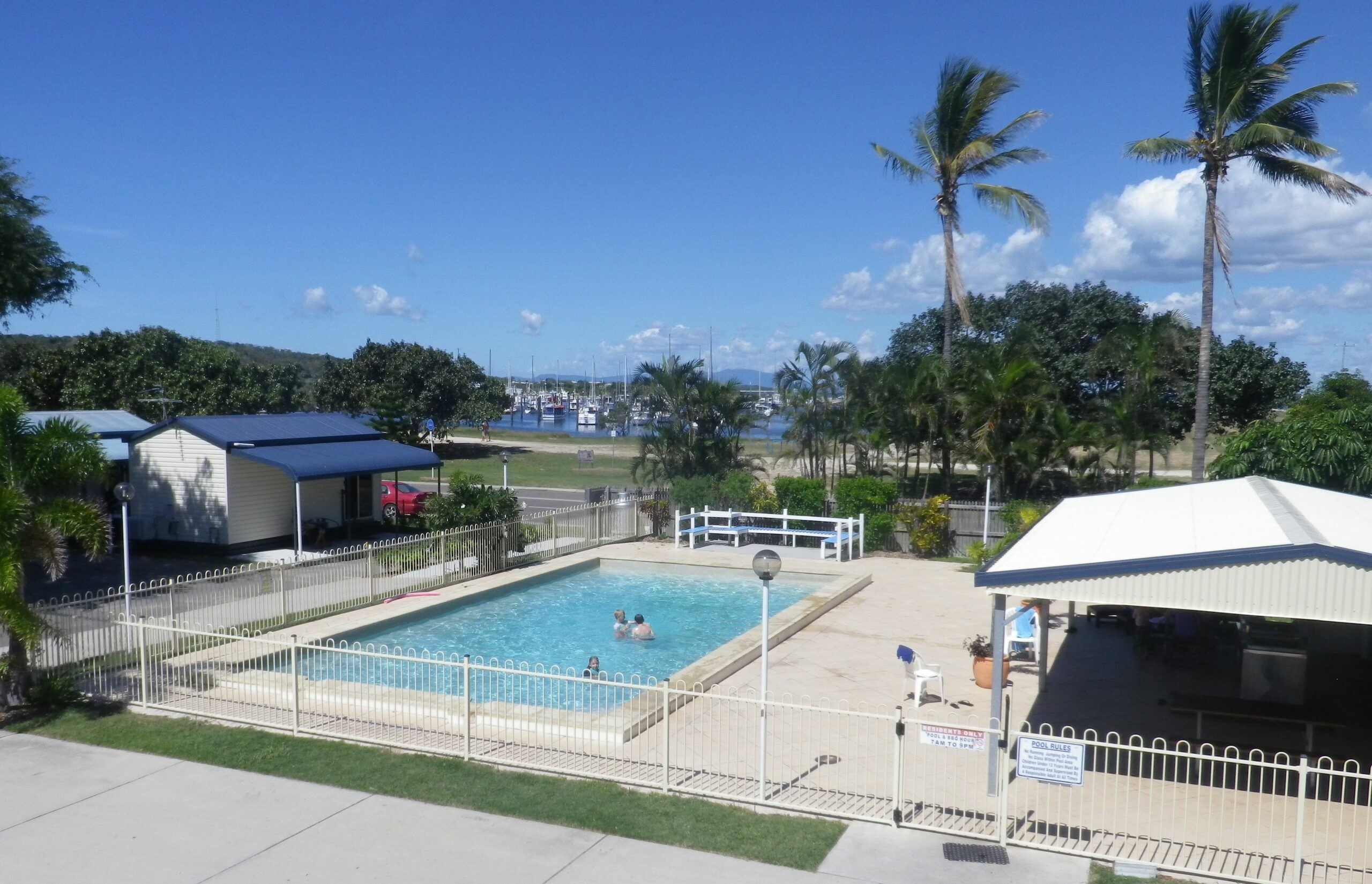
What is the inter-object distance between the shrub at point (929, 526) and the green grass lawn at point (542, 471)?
17.6 metres

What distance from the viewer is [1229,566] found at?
919 centimetres

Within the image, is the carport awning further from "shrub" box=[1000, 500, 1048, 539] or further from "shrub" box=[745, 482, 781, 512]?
"shrub" box=[1000, 500, 1048, 539]

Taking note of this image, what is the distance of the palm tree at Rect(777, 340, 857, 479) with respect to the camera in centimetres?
3203

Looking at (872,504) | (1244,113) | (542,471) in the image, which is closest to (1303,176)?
(1244,113)

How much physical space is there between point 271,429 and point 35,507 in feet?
45.2

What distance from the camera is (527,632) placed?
1877 cm

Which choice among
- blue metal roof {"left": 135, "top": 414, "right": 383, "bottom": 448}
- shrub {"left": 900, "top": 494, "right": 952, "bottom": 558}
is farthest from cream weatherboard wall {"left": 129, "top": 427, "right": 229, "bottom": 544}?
shrub {"left": 900, "top": 494, "right": 952, "bottom": 558}

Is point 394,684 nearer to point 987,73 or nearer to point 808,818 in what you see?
point 808,818

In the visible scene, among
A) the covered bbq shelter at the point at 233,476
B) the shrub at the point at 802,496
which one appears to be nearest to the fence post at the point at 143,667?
the covered bbq shelter at the point at 233,476

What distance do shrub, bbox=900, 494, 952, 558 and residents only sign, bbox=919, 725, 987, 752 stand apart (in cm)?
1728

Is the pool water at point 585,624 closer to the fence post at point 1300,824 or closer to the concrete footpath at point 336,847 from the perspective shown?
the concrete footpath at point 336,847

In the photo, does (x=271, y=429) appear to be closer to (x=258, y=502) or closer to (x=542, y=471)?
(x=258, y=502)

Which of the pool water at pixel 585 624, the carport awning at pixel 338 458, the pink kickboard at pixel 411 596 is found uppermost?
the carport awning at pixel 338 458

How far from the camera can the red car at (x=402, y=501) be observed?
31.9m
